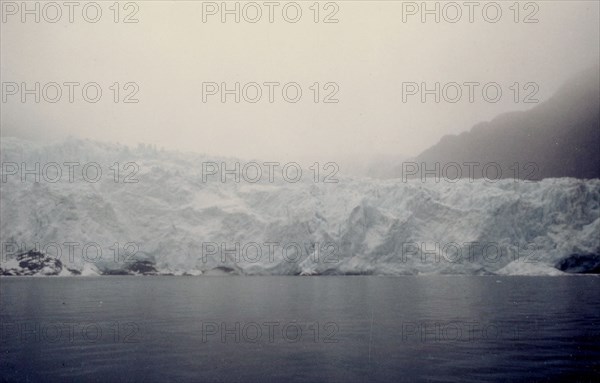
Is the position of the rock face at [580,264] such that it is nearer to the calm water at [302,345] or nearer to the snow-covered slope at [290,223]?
the snow-covered slope at [290,223]

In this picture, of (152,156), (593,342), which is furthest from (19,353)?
(152,156)

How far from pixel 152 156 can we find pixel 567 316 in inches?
3836

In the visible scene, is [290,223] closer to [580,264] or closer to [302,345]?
[580,264]

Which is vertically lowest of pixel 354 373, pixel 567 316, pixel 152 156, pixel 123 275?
pixel 123 275

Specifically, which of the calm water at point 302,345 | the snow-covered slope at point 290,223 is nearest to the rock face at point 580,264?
the snow-covered slope at point 290,223

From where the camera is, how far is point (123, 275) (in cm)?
9888

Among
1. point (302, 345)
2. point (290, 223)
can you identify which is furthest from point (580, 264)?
point (302, 345)

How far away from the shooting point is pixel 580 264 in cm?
8894

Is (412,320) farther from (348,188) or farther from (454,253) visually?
(348,188)

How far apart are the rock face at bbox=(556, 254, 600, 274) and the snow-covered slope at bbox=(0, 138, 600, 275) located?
120 cm

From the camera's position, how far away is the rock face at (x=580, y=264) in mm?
87500

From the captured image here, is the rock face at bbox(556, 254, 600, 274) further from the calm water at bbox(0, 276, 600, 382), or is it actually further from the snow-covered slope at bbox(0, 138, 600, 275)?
the calm water at bbox(0, 276, 600, 382)

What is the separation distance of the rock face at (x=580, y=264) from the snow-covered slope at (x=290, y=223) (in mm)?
1203

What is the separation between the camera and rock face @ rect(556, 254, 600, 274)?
87.5 meters
